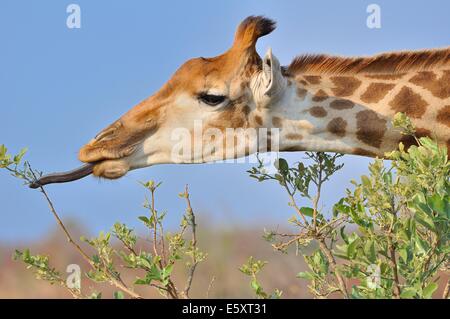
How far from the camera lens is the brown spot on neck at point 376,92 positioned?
6.83 m

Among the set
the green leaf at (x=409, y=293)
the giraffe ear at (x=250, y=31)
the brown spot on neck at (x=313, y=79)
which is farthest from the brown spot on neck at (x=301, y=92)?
the green leaf at (x=409, y=293)

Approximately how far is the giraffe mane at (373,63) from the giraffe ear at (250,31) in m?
0.39

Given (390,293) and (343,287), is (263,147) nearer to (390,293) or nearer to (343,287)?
(343,287)

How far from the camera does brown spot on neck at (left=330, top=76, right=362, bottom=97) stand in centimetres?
696

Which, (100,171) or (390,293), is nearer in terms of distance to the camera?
(390,293)

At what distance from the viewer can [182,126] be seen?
7.04 meters

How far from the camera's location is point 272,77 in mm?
6762

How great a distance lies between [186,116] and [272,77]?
83 centimetres
